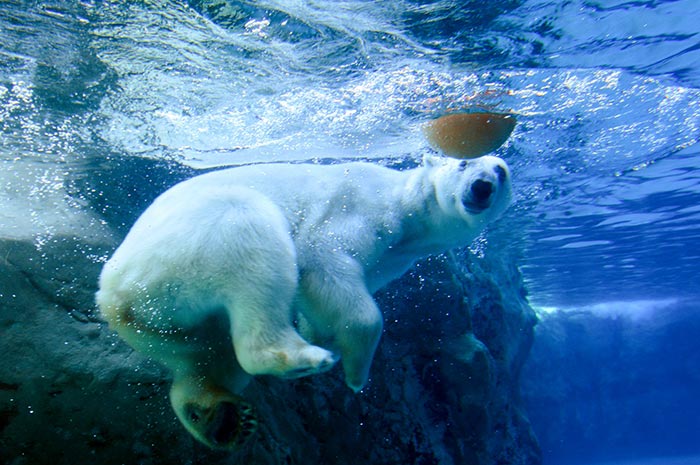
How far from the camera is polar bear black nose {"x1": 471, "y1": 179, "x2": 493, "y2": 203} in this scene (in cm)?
277

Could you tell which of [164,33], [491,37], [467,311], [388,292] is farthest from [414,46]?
[467,311]

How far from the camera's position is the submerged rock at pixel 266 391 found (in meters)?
2.61

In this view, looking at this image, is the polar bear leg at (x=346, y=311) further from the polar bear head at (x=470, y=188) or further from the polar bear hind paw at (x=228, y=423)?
the polar bear head at (x=470, y=188)

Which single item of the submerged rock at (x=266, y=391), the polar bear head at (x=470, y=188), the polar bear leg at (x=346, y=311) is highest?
the polar bear head at (x=470, y=188)

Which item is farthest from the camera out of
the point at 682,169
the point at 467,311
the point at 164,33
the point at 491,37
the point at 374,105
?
the point at 682,169

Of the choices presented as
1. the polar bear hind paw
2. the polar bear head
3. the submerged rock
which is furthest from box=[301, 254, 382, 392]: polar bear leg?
the submerged rock

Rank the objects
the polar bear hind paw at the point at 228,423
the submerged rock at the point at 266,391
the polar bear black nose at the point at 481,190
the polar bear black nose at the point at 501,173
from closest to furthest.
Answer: the polar bear hind paw at the point at 228,423, the submerged rock at the point at 266,391, the polar bear black nose at the point at 481,190, the polar bear black nose at the point at 501,173

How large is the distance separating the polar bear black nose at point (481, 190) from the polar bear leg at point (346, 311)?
92cm

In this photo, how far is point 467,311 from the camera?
6465mm

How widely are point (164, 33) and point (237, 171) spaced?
2.12 m

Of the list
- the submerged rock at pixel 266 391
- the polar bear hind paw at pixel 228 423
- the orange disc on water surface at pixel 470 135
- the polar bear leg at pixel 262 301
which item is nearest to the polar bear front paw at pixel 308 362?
the polar bear leg at pixel 262 301

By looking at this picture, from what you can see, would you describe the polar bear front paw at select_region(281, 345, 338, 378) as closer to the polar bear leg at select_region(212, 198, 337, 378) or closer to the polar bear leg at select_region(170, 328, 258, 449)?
the polar bear leg at select_region(212, 198, 337, 378)

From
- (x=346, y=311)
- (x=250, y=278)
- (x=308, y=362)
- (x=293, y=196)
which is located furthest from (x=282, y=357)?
(x=293, y=196)

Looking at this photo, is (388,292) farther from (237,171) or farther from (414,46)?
(237,171)
